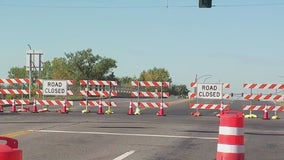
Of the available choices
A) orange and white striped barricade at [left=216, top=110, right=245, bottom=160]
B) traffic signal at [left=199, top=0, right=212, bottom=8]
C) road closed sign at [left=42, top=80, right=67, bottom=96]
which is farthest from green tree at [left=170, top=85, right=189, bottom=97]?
orange and white striped barricade at [left=216, top=110, right=245, bottom=160]

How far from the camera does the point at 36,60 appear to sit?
33.0m

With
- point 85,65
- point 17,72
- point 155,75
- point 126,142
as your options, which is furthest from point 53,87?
point 17,72

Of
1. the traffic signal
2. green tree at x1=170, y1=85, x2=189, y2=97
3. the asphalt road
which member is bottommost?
green tree at x1=170, y1=85, x2=189, y2=97

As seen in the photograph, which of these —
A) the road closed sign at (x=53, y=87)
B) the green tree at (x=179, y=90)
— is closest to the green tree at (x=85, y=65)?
the green tree at (x=179, y=90)

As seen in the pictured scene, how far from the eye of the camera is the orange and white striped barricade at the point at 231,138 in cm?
830

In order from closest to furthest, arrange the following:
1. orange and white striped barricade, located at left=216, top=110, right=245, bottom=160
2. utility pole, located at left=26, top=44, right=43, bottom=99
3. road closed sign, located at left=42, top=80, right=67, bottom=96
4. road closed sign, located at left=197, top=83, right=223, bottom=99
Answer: orange and white striped barricade, located at left=216, top=110, right=245, bottom=160 < road closed sign, located at left=197, top=83, right=223, bottom=99 < road closed sign, located at left=42, top=80, right=67, bottom=96 < utility pole, located at left=26, top=44, right=43, bottom=99

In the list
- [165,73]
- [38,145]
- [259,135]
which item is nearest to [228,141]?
[38,145]

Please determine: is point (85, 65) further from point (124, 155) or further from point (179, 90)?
point (124, 155)

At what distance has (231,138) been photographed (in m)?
8.31

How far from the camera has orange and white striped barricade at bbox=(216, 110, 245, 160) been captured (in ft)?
27.2

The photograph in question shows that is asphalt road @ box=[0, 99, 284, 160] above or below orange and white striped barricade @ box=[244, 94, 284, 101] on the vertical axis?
below

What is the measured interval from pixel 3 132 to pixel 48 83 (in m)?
11.8

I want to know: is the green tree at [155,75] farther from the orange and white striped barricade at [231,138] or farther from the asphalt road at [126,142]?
the orange and white striped barricade at [231,138]

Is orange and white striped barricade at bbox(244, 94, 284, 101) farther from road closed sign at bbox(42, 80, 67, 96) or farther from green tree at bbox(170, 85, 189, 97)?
green tree at bbox(170, 85, 189, 97)
